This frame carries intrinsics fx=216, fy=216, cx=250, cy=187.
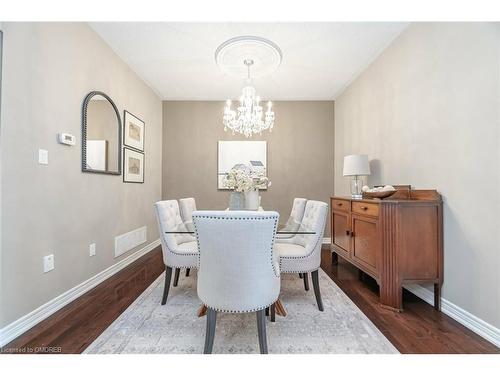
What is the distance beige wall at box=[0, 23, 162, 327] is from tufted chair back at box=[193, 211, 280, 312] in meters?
1.36

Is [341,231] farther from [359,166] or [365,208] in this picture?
[359,166]

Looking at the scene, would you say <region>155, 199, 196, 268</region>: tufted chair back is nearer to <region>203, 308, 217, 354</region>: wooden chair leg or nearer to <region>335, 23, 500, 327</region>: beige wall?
<region>203, 308, 217, 354</region>: wooden chair leg

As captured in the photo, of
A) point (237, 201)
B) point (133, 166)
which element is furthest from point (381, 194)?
point (133, 166)

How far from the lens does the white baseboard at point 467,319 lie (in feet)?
4.61

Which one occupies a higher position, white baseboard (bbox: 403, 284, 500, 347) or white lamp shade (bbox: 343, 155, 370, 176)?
white lamp shade (bbox: 343, 155, 370, 176)

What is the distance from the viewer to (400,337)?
147cm

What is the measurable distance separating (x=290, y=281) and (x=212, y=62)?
9.37ft

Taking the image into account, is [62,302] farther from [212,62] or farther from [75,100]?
[212,62]

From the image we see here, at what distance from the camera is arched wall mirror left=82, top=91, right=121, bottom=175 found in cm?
215

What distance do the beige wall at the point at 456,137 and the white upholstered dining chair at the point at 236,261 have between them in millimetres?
1493

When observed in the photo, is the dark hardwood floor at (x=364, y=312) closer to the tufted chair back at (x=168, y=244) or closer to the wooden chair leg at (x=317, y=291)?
the wooden chair leg at (x=317, y=291)

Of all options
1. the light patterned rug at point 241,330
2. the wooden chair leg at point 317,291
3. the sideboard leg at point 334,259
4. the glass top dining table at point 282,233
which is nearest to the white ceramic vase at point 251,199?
the glass top dining table at point 282,233

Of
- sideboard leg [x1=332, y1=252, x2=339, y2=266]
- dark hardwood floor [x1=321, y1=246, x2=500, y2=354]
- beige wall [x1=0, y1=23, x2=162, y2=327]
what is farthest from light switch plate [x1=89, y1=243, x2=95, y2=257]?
sideboard leg [x1=332, y1=252, x2=339, y2=266]
